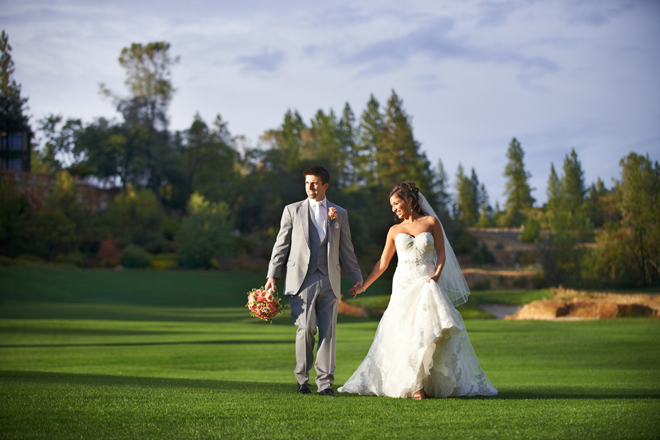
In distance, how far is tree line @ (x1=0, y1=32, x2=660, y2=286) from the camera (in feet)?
97.0

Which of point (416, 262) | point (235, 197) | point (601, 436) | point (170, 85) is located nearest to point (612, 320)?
point (416, 262)

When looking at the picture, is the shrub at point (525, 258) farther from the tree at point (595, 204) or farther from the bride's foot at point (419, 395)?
the bride's foot at point (419, 395)

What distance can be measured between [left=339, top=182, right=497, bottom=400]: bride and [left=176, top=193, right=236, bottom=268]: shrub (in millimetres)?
39149

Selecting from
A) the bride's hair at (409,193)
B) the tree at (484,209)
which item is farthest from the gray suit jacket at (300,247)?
the tree at (484,209)

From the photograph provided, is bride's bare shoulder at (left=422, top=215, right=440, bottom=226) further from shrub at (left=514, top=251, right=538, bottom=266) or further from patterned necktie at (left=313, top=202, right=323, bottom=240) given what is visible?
shrub at (left=514, top=251, right=538, bottom=266)

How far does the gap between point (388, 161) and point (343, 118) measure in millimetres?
16950

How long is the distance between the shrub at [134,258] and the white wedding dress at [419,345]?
3935 cm

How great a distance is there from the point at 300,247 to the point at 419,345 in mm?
1512

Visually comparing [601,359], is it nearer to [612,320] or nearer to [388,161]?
[612,320]

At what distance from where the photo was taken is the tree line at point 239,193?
29.6 meters

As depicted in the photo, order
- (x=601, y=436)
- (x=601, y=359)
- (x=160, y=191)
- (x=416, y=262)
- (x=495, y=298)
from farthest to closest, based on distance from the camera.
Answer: (x=160, y=191) < (x=495, y=298) < (x=601, y=359) < (x=416, y=262) < (x=601, y=436)

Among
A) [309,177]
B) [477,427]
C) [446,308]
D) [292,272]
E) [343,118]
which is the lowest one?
[477,427]

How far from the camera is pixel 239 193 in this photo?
5575 cm

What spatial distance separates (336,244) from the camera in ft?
18.2
